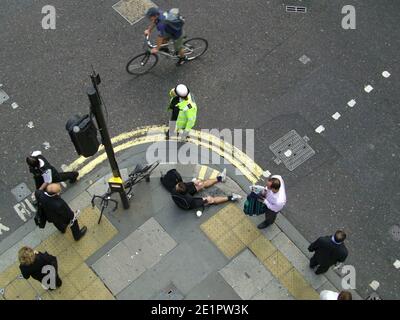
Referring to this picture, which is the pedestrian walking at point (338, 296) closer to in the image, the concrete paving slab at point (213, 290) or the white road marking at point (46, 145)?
the concrete paving slab at point (213, 290)

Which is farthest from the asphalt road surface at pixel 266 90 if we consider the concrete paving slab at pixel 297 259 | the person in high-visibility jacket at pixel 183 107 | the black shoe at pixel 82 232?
the black shoe at pixel 82 232

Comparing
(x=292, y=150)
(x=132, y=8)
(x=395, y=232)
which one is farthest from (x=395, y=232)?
(x=132, y=8)

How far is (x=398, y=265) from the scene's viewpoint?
9344mm

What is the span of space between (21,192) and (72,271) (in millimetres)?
2003

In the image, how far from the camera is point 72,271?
29.8 feet

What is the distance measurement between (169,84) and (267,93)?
2188 mm

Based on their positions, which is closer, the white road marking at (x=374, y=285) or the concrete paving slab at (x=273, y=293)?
the concrete paving slab at (x=273, y=293)

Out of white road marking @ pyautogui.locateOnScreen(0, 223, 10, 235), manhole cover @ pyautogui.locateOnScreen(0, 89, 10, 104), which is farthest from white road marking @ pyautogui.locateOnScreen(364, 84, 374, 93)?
white road marking @ pyautogui.locateOnScreen(0, 223, 10, 235)

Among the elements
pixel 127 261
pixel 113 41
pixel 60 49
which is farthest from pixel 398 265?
pixel 60 49

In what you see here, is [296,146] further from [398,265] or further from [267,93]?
[398,265]

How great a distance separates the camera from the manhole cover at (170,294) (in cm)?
895

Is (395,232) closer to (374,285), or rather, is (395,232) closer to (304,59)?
(374,285)

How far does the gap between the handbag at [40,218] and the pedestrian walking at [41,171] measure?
56 centimetres

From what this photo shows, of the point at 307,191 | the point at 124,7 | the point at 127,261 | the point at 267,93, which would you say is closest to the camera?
the point at 127,261
